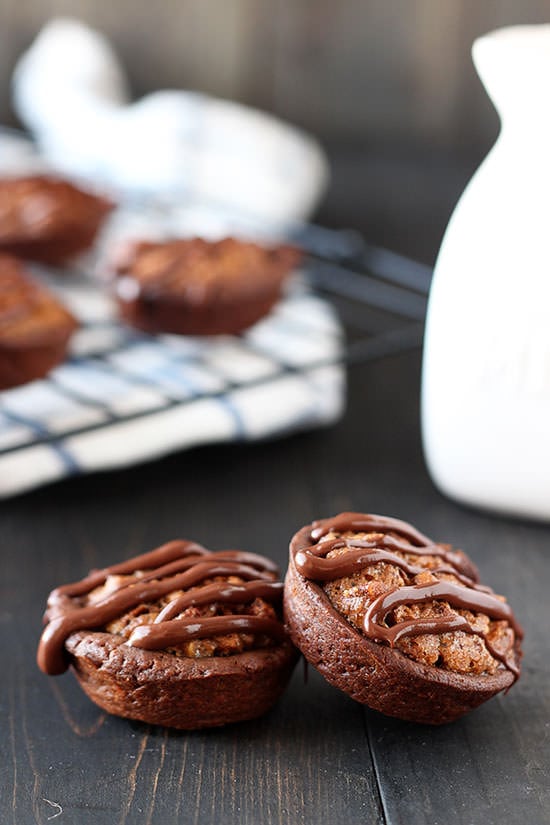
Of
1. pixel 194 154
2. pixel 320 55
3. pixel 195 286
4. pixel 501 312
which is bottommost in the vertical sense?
pixel 320 55

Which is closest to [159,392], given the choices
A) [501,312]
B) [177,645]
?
[501,312]

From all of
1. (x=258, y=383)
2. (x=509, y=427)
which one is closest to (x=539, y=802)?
(x=509, y=427)

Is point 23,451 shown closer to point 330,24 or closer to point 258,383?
point 258,383

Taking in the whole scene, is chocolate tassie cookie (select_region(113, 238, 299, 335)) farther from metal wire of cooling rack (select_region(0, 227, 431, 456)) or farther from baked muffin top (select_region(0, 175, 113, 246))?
baked muffin top (select_region(0, 175, 113, 246))

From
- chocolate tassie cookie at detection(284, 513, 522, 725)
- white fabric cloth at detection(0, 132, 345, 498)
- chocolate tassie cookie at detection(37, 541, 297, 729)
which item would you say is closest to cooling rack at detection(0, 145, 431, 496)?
white fabric cloth at detection(0, 132, 345, 498)

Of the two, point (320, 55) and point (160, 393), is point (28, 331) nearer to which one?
point (160, 393)

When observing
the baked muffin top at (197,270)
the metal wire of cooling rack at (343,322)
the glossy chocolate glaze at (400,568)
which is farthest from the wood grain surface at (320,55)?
the glossy chocolate glaze at (400,568)

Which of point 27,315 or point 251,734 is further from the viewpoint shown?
point 27,315

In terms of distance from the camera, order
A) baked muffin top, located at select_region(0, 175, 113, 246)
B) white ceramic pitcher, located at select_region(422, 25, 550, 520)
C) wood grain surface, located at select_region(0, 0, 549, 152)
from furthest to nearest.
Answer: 1. wood grain surface, located at select_region(0, 0, 549, 152)
2. baked muffin top, located at select_region(0, 175, 113, 246)
3. white ceramic pitcher, located at select_region(422, 25, 550, 520)
